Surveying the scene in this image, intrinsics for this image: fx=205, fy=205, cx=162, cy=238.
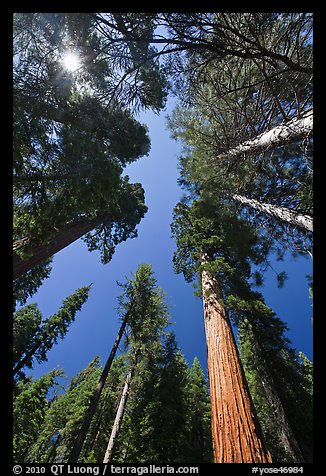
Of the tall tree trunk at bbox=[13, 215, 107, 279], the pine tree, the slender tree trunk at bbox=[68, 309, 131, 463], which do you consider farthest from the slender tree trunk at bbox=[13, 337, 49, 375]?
the tall tree trunk at bbox=[13, 215, 107, 279]

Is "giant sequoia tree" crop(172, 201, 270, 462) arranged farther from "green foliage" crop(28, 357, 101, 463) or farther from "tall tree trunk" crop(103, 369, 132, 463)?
"green foliage" crop(28, 357, 101, 463)

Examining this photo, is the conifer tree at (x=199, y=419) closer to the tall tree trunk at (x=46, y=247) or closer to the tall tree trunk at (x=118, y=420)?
the tall tree trunk at (x=118, y=420)

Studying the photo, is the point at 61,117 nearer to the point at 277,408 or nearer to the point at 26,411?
the point at 277,408

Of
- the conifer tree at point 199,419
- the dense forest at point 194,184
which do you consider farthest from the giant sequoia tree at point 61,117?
the conifer tree at point 199,419
